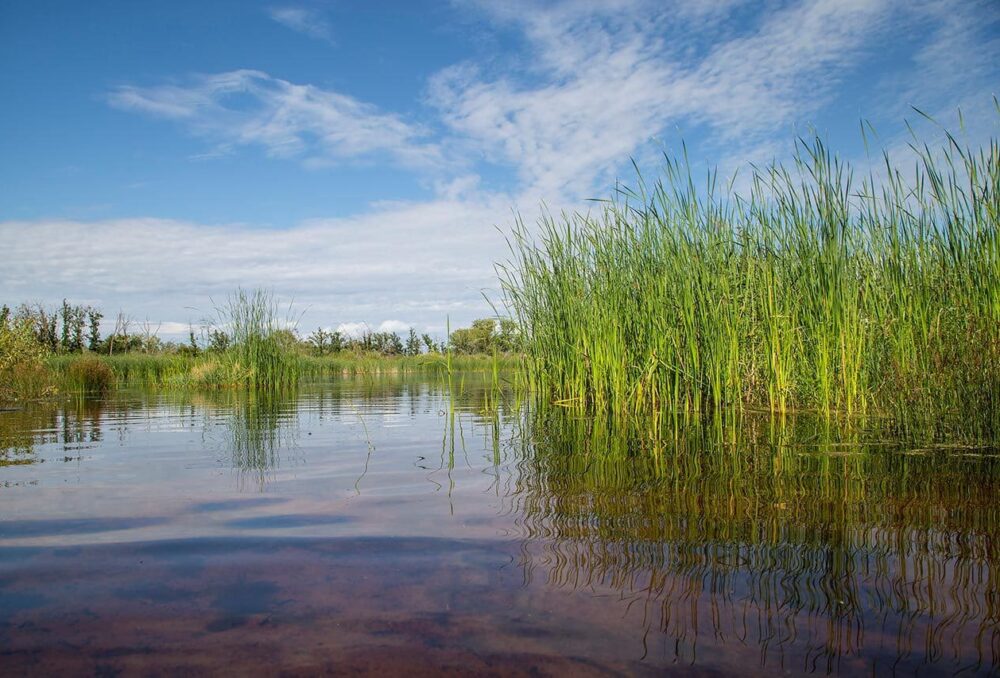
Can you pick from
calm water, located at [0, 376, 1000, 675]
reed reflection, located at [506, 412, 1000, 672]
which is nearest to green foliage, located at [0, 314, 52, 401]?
calm water, located at [0, 376, 1000, 675]

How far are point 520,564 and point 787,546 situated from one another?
81cm

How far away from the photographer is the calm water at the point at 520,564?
1.35m

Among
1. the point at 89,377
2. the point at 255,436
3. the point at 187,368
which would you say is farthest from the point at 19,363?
the point at 255,436

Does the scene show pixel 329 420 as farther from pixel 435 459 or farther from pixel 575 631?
pixel 575 631

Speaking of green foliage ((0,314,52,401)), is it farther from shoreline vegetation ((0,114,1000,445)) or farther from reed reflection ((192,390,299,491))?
shoreline vegetation ((0,114,1000,445))

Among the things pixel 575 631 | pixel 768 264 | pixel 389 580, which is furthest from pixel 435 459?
pixel 768 264

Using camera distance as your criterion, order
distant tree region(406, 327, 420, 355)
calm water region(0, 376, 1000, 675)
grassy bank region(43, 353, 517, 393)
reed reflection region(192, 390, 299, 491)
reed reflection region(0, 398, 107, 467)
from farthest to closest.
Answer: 1. distant tree region(406, 327, 420, 355)
2. grassy bank region(43, 353, 517, 393)
3. reed reflection region(0, 398, 107, 467)
4. reed reflection region(192, 390, 299, 491)
5. calm water region(0, 376, 1000, 675)

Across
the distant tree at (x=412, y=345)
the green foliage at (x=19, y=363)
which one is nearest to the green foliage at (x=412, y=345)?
the distant tree at (x=412, y=345)

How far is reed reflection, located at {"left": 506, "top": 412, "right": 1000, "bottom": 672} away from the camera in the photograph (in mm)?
1393

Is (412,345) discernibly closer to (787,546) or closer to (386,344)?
(386,344)

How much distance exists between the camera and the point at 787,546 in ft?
6.40

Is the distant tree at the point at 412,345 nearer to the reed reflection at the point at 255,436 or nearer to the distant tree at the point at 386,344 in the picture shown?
the distant tree at the point at 386,344

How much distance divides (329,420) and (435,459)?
10.3ft

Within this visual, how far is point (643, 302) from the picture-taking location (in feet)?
17.1
